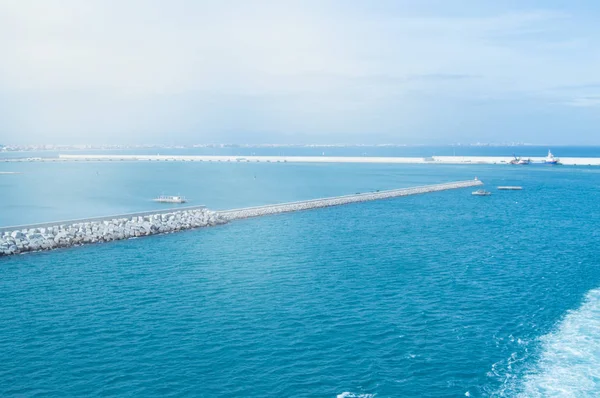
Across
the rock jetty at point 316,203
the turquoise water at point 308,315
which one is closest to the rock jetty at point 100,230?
the turquoise water at point 308,315

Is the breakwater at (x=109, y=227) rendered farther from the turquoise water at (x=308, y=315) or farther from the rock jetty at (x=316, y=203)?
the turquoise water at (x=308, y=315)

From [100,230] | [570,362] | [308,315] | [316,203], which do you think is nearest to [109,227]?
[100,230]

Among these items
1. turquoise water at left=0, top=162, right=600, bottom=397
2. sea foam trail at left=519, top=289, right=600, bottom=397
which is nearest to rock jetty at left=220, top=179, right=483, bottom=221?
turquoise water at left=0, top=162, right=600, bottom=397

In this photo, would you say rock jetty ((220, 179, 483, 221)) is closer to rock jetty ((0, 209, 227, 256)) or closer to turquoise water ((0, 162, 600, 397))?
rock jetty ((0, 209, 227, 256))

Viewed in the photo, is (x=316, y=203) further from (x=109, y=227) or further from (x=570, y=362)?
(x=570, y=362)

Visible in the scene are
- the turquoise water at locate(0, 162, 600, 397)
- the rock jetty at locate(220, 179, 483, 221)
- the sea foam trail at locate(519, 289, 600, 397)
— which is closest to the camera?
the sea foam trail at locate(519, 289, 600, 397)

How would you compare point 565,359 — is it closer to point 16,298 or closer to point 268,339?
point 268,339

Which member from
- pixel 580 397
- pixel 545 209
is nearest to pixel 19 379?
pixel 580 397
